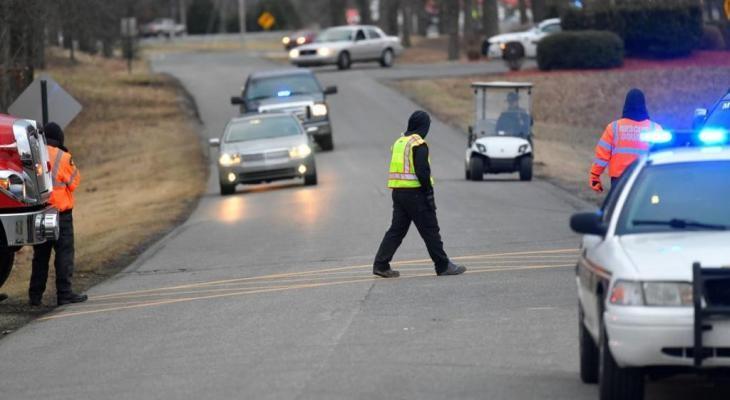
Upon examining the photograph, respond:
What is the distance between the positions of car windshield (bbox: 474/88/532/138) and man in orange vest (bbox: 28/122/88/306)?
15337 millimetres

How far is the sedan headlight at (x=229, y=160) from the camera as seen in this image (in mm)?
30016

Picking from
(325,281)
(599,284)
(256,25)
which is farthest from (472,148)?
(256,25)

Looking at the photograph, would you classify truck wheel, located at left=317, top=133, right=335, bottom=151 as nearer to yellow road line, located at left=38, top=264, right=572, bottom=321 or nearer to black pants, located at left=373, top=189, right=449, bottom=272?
yellow road line, located at left=38, top=264, right=572, bottom=321

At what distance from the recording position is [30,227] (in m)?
14.5

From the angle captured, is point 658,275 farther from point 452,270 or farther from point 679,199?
point 452,270

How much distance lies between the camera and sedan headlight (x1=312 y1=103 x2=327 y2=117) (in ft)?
124

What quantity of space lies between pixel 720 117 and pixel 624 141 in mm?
1127

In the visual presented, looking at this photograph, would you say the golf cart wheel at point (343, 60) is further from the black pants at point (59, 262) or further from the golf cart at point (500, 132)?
the black pants at point (59, 262)

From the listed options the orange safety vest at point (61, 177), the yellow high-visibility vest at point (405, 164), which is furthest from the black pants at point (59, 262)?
the yellow high-visibility vest at point (405, 164)

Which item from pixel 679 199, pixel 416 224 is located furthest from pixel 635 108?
pixel 679 199

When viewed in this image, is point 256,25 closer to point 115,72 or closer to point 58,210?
point 115,72

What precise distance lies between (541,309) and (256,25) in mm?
112124

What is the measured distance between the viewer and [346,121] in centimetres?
4731

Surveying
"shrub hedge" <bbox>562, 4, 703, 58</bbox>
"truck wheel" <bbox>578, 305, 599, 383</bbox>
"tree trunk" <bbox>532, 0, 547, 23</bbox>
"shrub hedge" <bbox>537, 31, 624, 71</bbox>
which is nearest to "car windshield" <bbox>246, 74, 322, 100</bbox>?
"shrub hedge" <bbox>537, 31, 624, 71</bbox>
